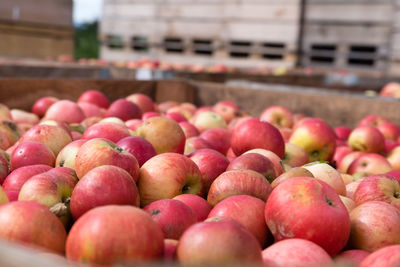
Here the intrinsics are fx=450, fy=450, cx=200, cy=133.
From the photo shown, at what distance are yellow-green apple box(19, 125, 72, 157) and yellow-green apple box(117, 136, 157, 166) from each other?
42cm

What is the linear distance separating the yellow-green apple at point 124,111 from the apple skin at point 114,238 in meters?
1.91

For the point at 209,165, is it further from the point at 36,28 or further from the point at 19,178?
the point at 36,28

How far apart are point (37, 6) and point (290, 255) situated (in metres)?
8.85

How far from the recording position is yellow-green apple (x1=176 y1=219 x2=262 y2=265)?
2.99ft

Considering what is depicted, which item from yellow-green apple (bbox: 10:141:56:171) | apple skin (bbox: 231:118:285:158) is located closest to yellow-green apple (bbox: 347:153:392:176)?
apple skin (bbox: 231:118:285:158)

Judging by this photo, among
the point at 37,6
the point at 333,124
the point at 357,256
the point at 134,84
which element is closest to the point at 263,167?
the point at 357,256

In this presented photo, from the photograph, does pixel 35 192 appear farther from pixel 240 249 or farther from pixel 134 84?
pixel 134 84

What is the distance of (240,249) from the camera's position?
918 mm

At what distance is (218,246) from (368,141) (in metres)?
2.05

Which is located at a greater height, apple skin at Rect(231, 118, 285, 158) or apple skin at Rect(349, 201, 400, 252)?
apple skin at Rect(231, 118, 285, 158)

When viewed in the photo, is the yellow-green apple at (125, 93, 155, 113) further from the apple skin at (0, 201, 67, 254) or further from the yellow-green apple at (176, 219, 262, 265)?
the yellow-green apple at (176, 219, 262, 265)

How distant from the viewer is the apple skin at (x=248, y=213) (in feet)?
4.12

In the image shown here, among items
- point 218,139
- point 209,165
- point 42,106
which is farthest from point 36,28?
point 209,165

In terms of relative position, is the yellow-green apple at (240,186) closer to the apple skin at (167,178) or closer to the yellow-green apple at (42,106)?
the apple skin at (167,178)
